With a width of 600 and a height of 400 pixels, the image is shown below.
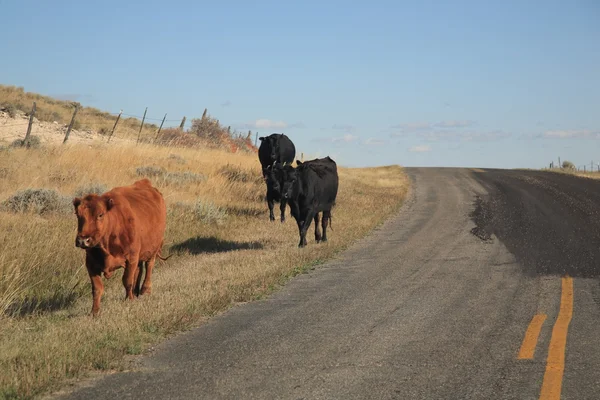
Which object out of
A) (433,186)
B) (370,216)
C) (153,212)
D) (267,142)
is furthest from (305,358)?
(433,186)

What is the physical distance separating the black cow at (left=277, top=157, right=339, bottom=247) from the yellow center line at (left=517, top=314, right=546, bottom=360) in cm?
747

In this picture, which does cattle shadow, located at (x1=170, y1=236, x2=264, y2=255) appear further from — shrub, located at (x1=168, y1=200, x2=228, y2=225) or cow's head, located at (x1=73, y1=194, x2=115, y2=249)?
cow's head, located at (x1=73, y1=194, x2=115, y2=249)

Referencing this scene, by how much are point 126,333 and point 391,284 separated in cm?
480

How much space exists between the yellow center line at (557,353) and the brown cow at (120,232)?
500 cm

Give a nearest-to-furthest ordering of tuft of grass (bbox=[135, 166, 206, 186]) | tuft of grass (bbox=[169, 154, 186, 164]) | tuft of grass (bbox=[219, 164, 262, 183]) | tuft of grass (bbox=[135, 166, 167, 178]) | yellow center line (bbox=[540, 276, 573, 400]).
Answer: yellow center line (bbox=[540, 276, 573, 400])
tuft of grass (bbox=[135, 166, 206, 186])
tuft of grass (bbox=[135, 166, 167, 178])
tuft of grass (bbox=[219, 164, 262, 183])
tuft of grass (bbox=[169, 154, 186, 164])

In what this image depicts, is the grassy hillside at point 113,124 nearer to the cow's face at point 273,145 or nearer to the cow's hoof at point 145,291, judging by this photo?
the cow's face at point 273,145

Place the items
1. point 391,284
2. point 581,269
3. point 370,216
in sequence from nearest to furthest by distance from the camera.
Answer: point 391,284
point 581,269
point 370,216

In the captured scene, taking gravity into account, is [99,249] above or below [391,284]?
above

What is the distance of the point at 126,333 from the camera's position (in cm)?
780

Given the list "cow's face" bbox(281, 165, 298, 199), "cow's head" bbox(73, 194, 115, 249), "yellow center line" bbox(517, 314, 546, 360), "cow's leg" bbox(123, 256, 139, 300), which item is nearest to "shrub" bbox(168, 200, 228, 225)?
"cow's face" bbox(281, 165, 298, 199)

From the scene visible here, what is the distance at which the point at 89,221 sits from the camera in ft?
27.6

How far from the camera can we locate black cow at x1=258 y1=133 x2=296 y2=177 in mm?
25172

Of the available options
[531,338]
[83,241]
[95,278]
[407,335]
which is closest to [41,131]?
[95,278]

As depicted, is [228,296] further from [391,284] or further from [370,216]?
[370,216]
